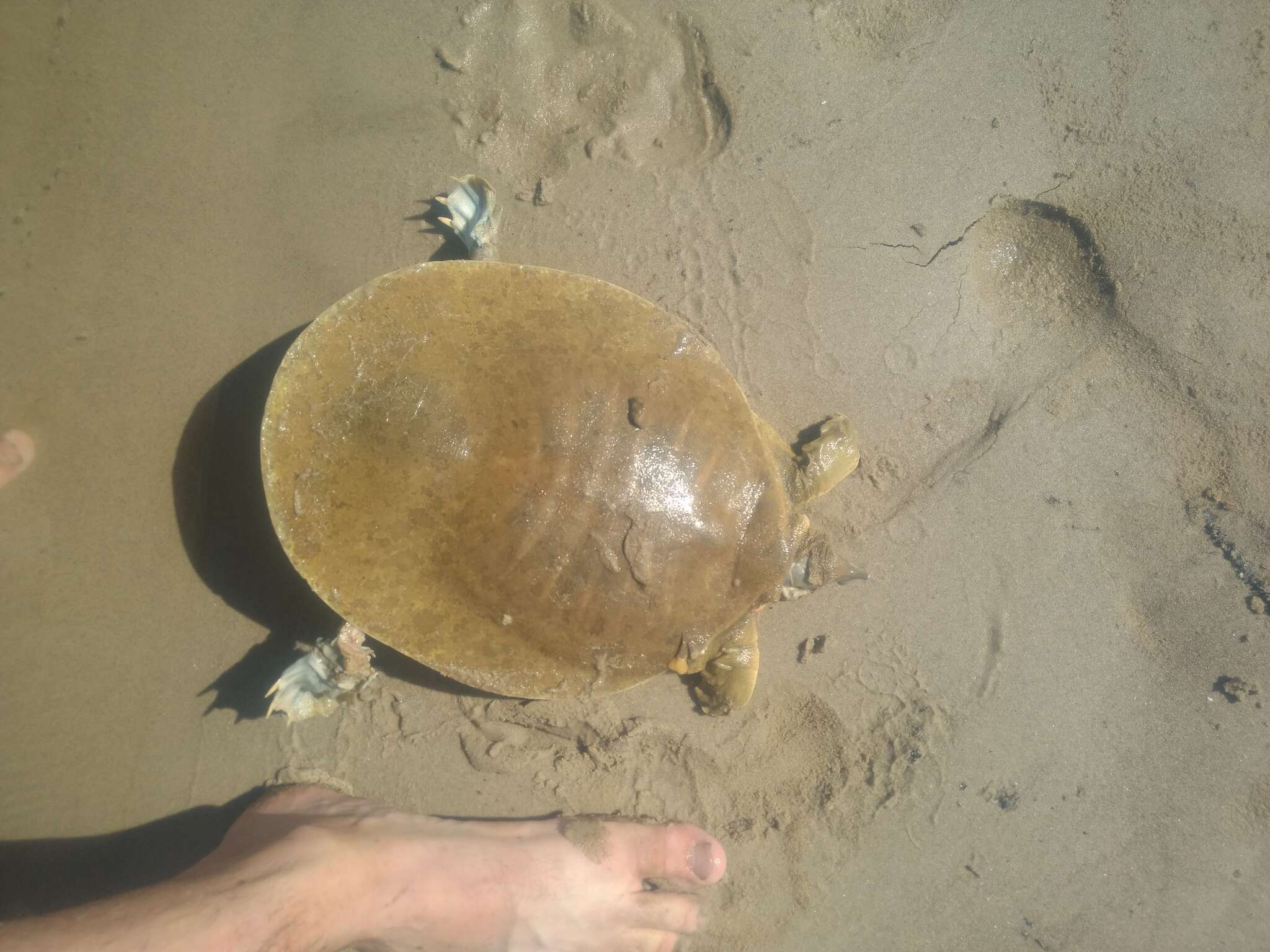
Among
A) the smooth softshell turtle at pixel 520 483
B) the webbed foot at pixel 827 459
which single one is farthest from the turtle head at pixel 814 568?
the smooth softshell turtle at pixel 520 483

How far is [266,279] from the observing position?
123 inches

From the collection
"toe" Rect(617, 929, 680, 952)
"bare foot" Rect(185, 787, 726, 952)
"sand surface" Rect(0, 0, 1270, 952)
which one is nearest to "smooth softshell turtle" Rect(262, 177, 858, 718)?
"sand surface" Rect(0, 0, 1270, 952)

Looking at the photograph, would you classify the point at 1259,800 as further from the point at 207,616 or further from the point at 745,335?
the point at 207,616

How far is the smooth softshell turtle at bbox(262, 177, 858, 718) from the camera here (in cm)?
228

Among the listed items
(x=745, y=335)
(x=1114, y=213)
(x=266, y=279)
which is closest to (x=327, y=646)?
(x=266, y=279)

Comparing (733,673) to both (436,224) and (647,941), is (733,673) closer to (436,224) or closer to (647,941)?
(647,941)

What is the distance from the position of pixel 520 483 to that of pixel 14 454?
2.33 m

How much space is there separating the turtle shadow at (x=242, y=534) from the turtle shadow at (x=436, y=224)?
0.74m

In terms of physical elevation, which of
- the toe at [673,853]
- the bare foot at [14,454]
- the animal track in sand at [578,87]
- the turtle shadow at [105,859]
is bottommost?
the turtle shadow at [105,859]

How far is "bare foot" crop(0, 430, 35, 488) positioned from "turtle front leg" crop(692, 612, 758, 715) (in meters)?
2.98

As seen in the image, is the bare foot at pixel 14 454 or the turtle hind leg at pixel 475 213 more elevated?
the turtle hind leg at pixel 475 213

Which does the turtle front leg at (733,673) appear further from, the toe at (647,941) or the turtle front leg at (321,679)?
the turtle front leg at (321,679)

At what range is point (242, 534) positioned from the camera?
10.1 ft

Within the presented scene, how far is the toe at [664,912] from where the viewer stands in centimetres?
309
